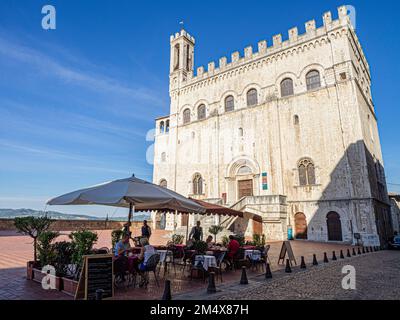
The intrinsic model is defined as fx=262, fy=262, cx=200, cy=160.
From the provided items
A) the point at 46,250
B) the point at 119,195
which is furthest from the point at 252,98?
the point at 46,250

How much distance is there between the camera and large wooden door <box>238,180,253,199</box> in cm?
2447

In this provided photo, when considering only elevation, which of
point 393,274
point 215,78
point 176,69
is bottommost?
point 393,274

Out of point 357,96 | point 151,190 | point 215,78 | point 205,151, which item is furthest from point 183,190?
point 151,190

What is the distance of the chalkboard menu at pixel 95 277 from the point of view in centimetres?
517

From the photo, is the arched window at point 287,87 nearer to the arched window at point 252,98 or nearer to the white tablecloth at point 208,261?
the arched window at point 252,98

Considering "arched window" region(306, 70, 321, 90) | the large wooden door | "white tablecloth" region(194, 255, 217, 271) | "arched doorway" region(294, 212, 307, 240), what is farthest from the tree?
"arched window" region(306, 70, 321, 90)

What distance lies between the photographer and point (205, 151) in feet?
92.1

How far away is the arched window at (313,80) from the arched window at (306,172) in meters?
6.57

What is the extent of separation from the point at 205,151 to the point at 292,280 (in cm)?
2107

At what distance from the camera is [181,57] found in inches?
1257

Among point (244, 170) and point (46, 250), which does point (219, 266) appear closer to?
point (46, 250)

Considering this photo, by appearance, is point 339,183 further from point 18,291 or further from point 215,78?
point 18,291

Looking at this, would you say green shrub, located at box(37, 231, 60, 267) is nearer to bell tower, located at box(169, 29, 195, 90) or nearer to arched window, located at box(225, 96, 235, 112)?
arched window, located at box(225, 96, 235, 112)

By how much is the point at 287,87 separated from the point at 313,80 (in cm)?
229
